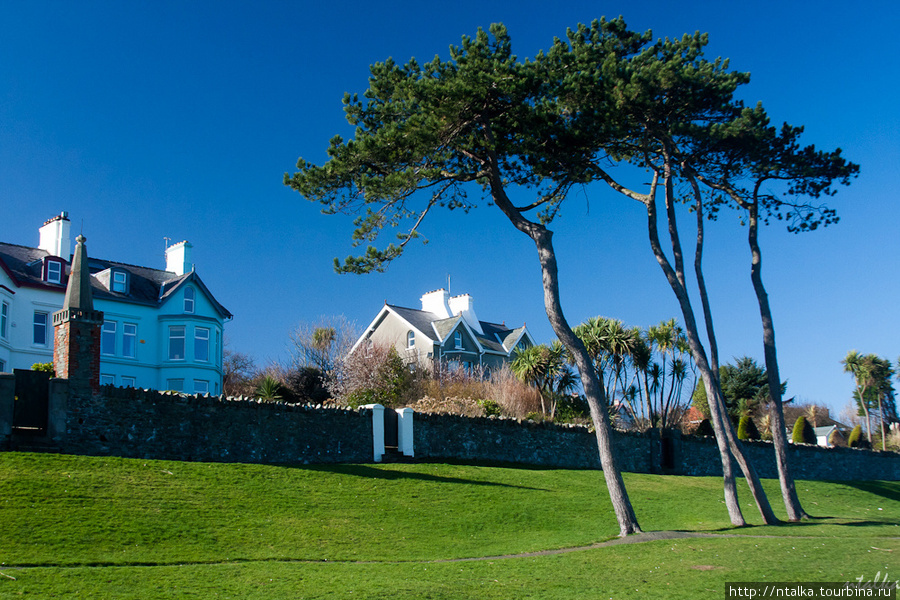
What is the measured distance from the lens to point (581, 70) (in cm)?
1772

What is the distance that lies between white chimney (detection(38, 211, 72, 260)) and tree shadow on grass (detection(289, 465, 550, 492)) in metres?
23.9

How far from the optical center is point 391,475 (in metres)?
19.8

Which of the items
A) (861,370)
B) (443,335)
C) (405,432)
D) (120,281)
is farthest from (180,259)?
(861,370)

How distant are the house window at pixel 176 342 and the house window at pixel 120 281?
3.02 metres

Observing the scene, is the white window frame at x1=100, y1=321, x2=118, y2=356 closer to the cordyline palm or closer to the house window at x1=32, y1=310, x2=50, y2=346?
the house window at x1=32, y1=310, x2=50, y2=346

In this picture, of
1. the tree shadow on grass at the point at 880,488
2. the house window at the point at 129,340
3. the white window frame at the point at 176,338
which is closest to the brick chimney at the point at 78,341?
the house window at the point at 129,340

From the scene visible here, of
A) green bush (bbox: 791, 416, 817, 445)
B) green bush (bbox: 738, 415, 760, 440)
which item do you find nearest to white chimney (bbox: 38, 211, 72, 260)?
green bush (bbox: 738, 415, 760, 440)

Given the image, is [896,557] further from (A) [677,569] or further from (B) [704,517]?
(B) [704,517]

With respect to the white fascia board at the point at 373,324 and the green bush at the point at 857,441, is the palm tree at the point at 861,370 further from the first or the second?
the white fascia board at the point at 373,324

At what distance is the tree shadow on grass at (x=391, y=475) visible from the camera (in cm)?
1936

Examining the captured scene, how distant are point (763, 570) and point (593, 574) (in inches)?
97.1

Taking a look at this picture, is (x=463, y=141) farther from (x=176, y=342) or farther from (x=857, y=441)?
(x=857, y=441)

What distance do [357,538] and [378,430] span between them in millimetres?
8977

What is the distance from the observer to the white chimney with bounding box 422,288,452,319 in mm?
51594
